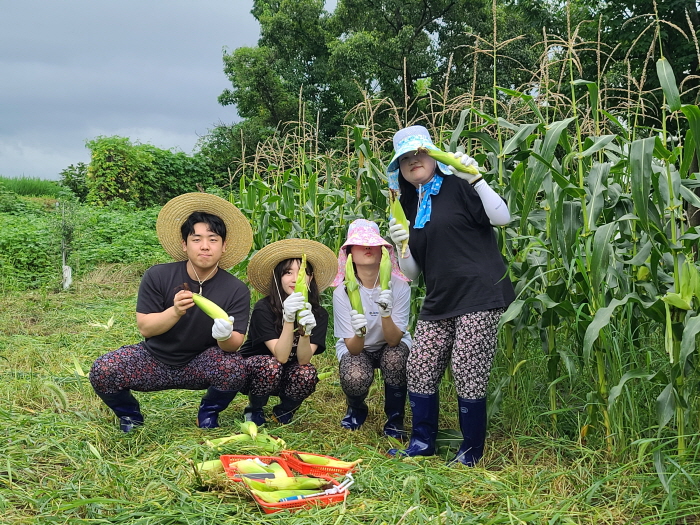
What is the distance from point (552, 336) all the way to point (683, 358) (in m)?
0.75

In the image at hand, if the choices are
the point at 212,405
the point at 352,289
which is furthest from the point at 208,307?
the point at 352,289

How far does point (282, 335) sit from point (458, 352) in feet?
3.16

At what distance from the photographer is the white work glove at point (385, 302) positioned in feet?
10.3

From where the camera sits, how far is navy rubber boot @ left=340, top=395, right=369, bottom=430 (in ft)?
11.9

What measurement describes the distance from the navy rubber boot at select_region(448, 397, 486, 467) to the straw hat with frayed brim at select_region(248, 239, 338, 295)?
1182mm

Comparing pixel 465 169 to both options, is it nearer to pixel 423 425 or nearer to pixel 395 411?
pixel 423 425

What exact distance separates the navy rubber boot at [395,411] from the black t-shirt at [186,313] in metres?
0.92

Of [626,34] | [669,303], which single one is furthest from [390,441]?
[626,34]

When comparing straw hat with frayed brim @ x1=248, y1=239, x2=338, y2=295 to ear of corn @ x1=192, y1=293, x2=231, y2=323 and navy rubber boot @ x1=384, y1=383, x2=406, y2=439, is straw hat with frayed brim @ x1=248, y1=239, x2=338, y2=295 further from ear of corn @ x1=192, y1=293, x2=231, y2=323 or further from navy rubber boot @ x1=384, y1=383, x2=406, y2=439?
navy rubber boot @ x1=384, y1=383, x2=406, y2=439

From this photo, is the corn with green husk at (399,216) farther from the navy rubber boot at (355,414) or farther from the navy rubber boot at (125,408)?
the navy rubber boot at (125,408)

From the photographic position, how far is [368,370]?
3.50m

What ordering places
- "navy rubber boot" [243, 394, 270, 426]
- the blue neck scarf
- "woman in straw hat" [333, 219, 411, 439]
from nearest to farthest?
the blue neck scarf < "woman in straw hat" [333, 219, 411, 439] < "navy rubber boot" [243, 394, 270, 426]

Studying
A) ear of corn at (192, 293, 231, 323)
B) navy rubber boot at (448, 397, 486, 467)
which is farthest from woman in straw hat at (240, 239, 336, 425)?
navy rubber boot at (448, 397, 486, 467)

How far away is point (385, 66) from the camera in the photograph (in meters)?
17.9
